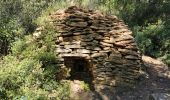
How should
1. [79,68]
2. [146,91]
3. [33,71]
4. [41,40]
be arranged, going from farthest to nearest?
[79,68] → [146,91] → [41,40] → [33,71]

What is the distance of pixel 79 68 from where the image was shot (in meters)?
10.1

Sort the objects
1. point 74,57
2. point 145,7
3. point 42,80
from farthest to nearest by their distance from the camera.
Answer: point 145,7
point 74,57
point 42,80

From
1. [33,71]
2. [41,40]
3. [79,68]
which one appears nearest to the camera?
[33,71]

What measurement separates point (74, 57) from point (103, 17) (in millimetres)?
1673

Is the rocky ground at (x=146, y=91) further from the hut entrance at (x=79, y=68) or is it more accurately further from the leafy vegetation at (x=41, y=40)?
the leafy vegetation at (x=41, y=40)

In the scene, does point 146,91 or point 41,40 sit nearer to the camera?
point 41,40

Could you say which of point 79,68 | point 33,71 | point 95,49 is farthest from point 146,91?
point 33,71

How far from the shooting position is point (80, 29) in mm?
9977

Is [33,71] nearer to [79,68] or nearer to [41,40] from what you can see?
[41,40]

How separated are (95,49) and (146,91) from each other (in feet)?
5.82

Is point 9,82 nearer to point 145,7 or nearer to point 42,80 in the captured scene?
point 42,80

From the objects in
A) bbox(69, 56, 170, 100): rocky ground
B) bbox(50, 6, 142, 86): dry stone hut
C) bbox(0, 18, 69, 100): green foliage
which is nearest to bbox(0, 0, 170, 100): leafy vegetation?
bbox(0, 18, 69, 100): green foliage

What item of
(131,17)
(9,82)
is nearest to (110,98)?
(9,82)

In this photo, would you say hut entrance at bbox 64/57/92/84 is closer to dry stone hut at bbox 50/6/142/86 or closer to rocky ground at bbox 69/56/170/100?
dry stone hut at bbox 50/6/142/86
